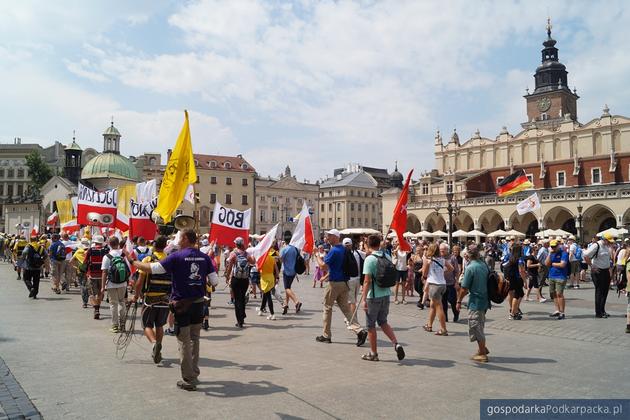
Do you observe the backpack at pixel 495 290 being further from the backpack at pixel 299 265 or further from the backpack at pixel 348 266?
the backpack at pixel 299 265

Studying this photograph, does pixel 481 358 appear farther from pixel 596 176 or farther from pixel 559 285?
pixel 596 176

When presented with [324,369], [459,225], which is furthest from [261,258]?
[459,225]

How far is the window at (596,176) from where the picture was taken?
Result: 56.4 m

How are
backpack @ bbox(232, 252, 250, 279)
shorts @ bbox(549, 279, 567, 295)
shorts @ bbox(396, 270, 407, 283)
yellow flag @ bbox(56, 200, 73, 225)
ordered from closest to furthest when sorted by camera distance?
backpack @ bbox(232, 252, 250, 279)
shorts @ bbox(549, 279, 567, 295)
shorts @ bbox(396, 270, 407, 283)
yellow flag @ bbox(56, 200, 73, 225)

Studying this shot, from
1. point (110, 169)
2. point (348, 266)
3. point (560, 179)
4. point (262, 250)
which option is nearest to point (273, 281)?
point (262, 250)

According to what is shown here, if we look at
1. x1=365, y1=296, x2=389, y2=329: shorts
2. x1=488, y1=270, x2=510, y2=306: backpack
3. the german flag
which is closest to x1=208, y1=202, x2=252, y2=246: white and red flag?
x1=365, y1=296, x2=389, y2=329: shorts

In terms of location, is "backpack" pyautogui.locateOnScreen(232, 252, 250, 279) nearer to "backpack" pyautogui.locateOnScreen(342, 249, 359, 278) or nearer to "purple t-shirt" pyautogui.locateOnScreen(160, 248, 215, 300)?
"backpack" pyautogui.locateOnScreen(342, 249, 359, 278)

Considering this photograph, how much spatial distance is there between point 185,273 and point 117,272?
409 cm

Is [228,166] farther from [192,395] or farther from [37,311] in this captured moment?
[192,395]

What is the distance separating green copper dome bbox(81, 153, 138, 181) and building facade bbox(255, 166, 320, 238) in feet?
75.9

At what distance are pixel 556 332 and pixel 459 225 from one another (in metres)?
52.9

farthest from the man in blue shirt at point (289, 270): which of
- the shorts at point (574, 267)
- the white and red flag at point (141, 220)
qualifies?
the shorts at point (574, 267)

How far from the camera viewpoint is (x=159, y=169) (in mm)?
76938

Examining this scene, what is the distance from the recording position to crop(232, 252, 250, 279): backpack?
10.0 metres
